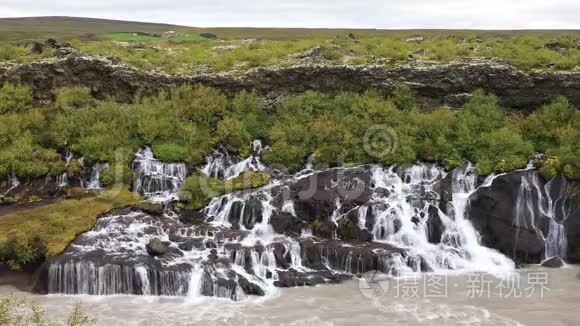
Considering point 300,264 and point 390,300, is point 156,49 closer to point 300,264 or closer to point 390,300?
point 300,264

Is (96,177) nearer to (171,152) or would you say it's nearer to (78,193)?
(78,193)

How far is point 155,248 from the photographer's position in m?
19.6

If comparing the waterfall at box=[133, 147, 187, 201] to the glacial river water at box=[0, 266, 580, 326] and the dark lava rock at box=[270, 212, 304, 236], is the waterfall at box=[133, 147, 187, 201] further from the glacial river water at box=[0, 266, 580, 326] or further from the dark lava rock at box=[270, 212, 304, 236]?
the glacial river water at box=[0, 266, 580, 326]

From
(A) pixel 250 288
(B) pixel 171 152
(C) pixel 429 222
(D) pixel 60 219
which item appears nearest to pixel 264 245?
(A) pixel 250 288

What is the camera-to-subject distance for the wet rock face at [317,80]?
91.1ft

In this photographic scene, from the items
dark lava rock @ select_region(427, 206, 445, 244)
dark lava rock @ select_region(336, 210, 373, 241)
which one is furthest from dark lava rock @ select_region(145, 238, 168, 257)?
dark lava rock @ select_region(427, 206, 445, 244)

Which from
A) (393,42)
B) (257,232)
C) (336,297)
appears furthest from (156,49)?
(336,297)

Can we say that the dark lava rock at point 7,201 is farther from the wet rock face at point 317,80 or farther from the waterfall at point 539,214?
the waterfall at point 539,214

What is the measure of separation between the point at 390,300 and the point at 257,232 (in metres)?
6.24

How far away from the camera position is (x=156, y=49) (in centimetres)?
3641

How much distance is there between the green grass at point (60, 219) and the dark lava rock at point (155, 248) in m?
3.00

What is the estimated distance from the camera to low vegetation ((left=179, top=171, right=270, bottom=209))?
23297 millimetres

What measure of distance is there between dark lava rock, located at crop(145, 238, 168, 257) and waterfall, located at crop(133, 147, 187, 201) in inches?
155

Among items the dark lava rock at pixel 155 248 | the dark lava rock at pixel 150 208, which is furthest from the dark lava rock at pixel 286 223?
the dark lava rock at pixel 150 208
